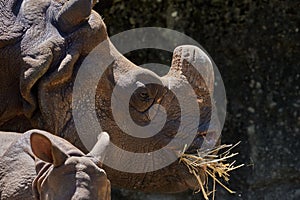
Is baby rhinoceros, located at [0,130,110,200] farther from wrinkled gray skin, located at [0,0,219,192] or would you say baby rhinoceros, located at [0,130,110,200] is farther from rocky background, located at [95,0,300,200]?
rocky background, located at [95,0,300,200]

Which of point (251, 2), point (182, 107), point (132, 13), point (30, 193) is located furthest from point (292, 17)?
point (30, 193)

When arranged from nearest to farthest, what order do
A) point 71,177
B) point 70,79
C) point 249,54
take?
1. point 71,177
2. point 70,79
3. point 249,54

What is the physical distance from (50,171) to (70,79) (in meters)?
0.55

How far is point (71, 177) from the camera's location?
1628mm

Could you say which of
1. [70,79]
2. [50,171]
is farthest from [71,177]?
[70,79]

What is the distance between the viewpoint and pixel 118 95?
7.32 ft

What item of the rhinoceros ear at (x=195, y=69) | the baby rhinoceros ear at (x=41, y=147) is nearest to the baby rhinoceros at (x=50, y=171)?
the baby rhinoceros ear at (x=41, y=147)

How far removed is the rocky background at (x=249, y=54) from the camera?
3.59 meters

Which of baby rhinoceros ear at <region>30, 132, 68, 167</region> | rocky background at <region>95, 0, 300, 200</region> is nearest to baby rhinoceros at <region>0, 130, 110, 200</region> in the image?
baby rhinoceros ear at <region>30, 132, 68, 167</region>

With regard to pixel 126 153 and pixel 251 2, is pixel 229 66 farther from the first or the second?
pixel 126 153

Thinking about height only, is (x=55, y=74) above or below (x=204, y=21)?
above

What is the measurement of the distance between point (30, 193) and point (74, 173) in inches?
6.6

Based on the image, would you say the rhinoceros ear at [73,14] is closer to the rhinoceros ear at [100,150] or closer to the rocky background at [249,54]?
the rhinoceros ear at [100,150]

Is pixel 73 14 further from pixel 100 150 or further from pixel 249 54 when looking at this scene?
pixel 249 54
